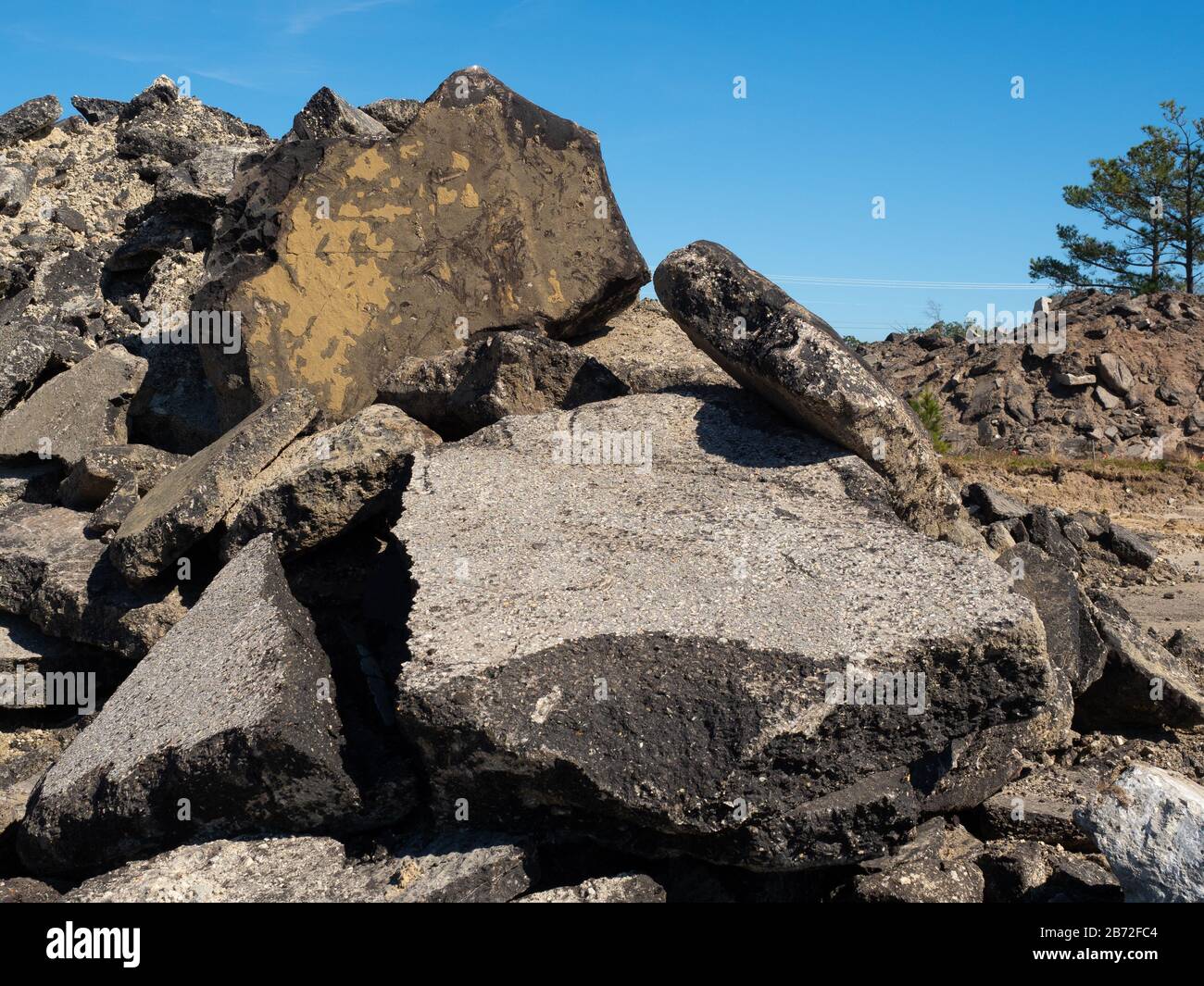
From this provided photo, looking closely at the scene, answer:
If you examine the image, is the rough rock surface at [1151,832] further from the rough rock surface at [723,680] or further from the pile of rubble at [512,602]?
the rough rock surface at [723,680]

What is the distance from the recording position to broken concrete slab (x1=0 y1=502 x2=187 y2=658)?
13.9 ft

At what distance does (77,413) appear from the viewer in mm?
5613

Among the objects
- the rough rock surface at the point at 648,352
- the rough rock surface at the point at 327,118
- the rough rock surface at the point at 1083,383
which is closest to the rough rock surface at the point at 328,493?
the rough rock surface at the point at 648,352

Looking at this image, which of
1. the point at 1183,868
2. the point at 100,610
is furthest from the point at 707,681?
the point at 100,610

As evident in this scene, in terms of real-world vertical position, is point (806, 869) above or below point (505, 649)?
below

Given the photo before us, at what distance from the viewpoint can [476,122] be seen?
17.1ft

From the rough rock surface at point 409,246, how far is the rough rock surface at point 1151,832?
3.30 m

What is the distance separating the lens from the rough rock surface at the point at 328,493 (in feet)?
13.2

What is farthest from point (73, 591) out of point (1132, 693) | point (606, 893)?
point (1132, 693)

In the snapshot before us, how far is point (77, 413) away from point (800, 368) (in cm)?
384

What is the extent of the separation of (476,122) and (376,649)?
8.99ft

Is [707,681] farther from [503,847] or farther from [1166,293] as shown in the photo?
[1166,293]

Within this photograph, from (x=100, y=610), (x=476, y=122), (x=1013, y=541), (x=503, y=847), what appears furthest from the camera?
(x=1013, y=541)

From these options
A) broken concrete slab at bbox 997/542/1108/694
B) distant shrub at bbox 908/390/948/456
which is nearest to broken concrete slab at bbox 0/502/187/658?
broken concrete slab at bbox 997/542/1108/694
